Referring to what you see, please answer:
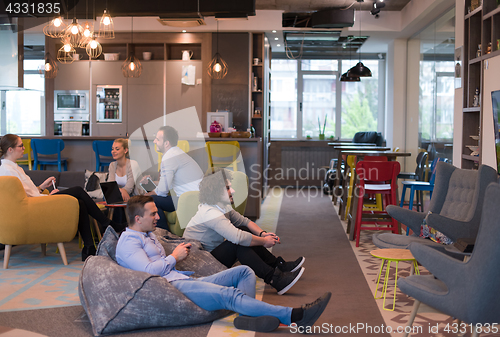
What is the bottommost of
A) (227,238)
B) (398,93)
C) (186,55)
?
(227,238)

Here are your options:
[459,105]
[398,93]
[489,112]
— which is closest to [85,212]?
[489,112]

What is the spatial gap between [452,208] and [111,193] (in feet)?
9.90

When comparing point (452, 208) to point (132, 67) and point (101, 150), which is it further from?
point (132, 67)

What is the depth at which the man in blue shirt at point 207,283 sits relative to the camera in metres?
2.68

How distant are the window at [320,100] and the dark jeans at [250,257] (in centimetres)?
781

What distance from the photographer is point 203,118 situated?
353 inches

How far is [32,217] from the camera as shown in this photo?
13.3ft

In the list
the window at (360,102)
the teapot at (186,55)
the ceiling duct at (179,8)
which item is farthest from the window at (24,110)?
the window at (360,102)

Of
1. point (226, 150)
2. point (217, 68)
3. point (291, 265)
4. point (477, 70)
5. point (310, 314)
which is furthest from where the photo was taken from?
point (217, 68)

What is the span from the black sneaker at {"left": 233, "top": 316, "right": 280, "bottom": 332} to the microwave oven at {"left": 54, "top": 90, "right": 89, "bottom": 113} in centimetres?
749

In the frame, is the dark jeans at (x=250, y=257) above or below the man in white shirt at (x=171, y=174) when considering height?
below

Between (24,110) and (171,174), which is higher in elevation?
(24,110)

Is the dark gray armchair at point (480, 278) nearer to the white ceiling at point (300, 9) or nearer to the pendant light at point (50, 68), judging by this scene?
the white ceiling at point (300, 9)

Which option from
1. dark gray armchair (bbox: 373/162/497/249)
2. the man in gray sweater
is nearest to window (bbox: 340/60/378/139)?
dark gray armchair (bbox: 373/162/497/249)
